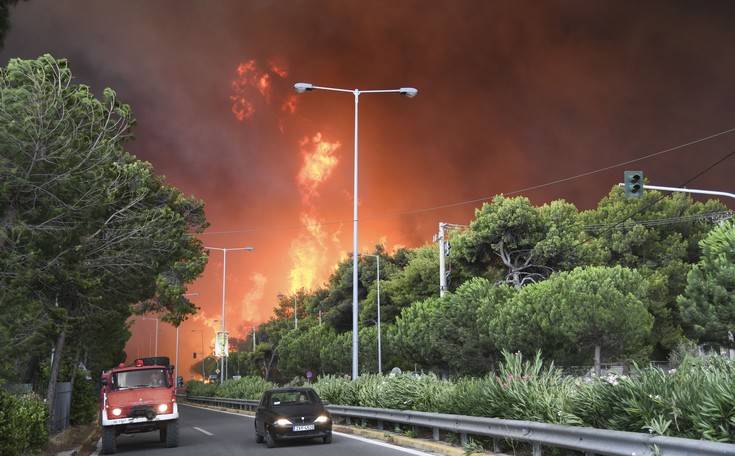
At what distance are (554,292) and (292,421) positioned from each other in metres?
34.4

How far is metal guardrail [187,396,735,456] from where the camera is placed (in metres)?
7.37

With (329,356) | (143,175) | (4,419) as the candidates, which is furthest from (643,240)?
(4,419)

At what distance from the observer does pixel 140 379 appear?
18.4 m

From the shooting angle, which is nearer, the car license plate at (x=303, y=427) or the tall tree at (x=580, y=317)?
the car license plate at (x=303, y=427)

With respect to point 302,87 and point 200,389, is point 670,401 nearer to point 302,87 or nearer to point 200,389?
point 302,87

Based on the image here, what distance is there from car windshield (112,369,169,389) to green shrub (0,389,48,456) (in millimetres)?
3127

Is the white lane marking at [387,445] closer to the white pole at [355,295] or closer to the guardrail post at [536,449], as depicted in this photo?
the guardrail post at [536,449]

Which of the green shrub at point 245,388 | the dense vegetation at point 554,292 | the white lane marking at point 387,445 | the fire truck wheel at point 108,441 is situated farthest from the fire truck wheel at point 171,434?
the dense vegetation at point 554,292

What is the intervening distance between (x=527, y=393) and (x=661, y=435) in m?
3.79

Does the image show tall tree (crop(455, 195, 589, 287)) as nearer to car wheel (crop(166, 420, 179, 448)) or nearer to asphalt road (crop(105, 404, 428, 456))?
asphalt road (crop(105, 404, 428, 456))

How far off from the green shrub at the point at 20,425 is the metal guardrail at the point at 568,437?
761cm

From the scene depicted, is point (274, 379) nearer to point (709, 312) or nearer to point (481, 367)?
point (481, 367)

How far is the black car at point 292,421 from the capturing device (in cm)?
1611

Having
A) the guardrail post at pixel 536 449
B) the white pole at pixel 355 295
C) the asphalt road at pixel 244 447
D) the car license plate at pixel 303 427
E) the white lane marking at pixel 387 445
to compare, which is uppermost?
the white pole at pixel 355 295
